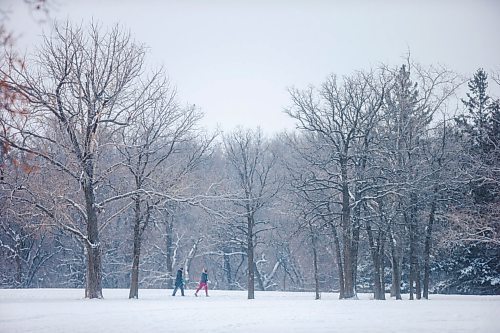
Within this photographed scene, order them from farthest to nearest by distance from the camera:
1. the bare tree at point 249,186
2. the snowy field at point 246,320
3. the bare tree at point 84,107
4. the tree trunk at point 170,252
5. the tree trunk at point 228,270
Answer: the tree trunk at point 228,270 → the tree trunk at point 170,252 → the bare tree at point 249,186 → the bare tree at point 84,107 → the snowy field at point 246,320

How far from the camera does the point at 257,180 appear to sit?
1767 inches

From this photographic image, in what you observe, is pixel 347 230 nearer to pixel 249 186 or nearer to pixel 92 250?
pixel 249 186

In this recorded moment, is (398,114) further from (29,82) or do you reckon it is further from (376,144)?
(29,82)

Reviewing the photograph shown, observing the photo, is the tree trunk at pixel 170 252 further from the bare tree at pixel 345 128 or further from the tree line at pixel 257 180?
the bare tree at pixel 345 128

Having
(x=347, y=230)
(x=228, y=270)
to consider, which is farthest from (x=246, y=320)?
(x=228, y=270)

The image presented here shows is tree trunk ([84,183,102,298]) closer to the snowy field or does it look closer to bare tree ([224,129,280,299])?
the snowy field

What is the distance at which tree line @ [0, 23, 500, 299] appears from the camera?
84.8 ft

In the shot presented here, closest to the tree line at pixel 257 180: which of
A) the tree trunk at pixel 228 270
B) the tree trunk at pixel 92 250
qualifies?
the tree trunk at pixel 92 250

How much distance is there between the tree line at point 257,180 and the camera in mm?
25859

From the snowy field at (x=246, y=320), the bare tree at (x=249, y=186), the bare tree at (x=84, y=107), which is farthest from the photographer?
the bare tree at (x=249, y=186)

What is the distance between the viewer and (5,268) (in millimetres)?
51625

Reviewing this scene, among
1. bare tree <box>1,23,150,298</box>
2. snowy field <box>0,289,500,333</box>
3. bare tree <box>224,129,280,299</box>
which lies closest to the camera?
snowy field <box>0,289,500,333</box>

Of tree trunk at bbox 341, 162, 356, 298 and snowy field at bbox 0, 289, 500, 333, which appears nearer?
snowy field at bbox 0, 289, 500, 333

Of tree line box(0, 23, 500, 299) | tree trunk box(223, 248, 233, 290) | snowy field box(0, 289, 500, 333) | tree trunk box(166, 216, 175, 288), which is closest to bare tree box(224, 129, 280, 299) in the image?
tree line box(0, 23, 500, 299)
